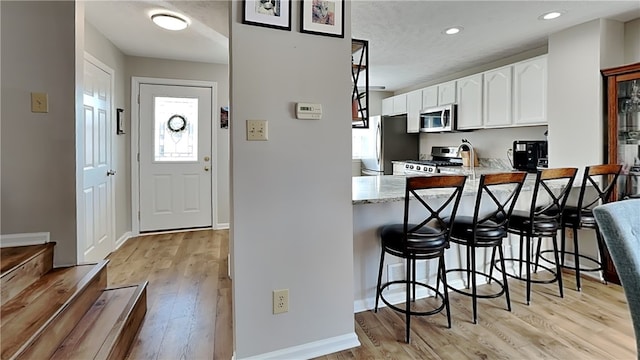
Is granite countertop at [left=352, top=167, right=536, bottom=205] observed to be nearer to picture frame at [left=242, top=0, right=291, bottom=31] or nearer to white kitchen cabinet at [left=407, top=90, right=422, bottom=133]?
→ picture frame at [left=242, top=0, right=291, bottom=31]

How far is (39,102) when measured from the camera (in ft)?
7.29

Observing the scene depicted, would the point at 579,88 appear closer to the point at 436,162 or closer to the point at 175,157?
the point at 436,162

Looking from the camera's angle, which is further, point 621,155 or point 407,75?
point 407,75

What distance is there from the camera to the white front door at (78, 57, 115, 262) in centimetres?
315

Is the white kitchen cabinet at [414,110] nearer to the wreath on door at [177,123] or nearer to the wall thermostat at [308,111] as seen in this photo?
the wreath on door at [177,123]

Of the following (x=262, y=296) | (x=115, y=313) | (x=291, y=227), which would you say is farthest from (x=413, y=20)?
(x=115, y=313)

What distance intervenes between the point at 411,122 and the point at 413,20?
2751 mm

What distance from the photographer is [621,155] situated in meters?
2.85

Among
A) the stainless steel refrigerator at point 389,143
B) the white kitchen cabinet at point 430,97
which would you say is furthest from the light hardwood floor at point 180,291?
the white kitchen cabinet at point 430,97

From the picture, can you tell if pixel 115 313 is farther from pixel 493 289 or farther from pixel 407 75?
pixel 407 75

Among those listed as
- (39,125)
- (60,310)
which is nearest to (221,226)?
(39,125)

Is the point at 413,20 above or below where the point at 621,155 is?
above

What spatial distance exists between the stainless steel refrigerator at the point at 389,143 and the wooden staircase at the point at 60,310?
4.28 metres

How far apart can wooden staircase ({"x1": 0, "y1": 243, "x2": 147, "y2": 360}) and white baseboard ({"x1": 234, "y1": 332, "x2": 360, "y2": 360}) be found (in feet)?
2.32
